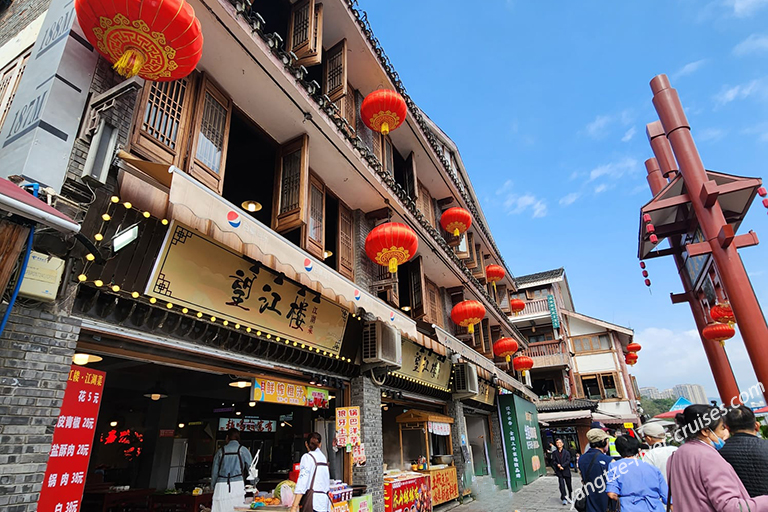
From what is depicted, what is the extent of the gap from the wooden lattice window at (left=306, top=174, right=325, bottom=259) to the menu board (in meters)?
3.21

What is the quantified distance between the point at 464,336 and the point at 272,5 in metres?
12.3

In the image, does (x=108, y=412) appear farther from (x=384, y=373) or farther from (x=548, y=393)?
(x=548, y=393)

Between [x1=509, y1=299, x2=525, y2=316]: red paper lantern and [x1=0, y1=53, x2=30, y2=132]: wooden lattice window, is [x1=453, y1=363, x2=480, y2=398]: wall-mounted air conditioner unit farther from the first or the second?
[x1=0, y1=53, x2=30, y2=132]: wooden lattice window

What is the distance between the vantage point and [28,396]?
3.68m

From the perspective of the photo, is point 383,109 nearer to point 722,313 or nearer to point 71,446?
point 71,446

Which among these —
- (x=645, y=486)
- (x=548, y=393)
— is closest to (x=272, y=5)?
(x=645, y=486)

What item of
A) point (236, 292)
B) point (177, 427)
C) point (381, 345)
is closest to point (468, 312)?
Answer: point (381, 345)

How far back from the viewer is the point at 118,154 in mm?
4680

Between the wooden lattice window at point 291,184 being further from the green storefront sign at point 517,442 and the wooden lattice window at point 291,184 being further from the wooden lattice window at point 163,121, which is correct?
the green storefront sign at point 517,442

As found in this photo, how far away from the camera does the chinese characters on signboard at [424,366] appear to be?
10.7 meters

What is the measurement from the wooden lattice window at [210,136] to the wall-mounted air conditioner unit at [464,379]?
33.6 feet

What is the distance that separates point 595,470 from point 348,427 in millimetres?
4440

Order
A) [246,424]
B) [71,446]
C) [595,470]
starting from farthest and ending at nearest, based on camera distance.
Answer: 1. [246,424]
2. [595,470]
3. [71,446]

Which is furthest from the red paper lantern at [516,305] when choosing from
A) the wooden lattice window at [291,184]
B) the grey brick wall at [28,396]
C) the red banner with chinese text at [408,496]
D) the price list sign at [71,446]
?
the grey brick wall at [28,396]
